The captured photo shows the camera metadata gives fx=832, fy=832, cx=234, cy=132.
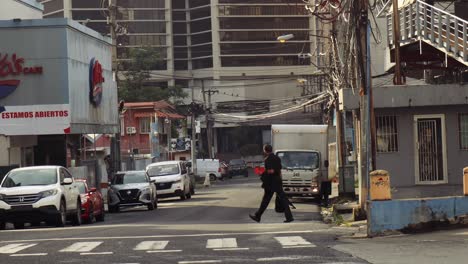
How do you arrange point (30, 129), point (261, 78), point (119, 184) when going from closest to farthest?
point (119, 184)
point (30, 129)
point (261, 78)

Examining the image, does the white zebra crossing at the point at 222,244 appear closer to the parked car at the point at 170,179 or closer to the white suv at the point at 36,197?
the white suv at the point at 36,197

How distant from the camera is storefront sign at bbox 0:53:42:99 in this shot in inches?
1467

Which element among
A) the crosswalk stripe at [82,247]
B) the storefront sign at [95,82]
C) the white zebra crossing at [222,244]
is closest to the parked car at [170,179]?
the storefront sign at [95,82]

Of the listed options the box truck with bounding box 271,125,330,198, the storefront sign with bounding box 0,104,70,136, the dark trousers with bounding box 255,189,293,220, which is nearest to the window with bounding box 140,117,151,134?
the storefront sign with bounding box 0,104,70,136

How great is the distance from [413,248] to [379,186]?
2.65 meters

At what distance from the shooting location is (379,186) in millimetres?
16469

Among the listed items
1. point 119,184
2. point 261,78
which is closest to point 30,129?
point 119,184

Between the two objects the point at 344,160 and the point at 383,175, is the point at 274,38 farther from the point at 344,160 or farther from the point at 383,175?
the point at 383,175

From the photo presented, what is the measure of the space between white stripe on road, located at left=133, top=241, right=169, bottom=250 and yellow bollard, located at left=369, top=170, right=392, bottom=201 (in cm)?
420

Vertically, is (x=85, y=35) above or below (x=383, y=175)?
above

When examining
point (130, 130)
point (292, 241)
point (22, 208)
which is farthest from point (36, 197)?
point (130, 130)

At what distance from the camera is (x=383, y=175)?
52.6 feet

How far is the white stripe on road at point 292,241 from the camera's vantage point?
1515 centimetres

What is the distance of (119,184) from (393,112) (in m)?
13.0
